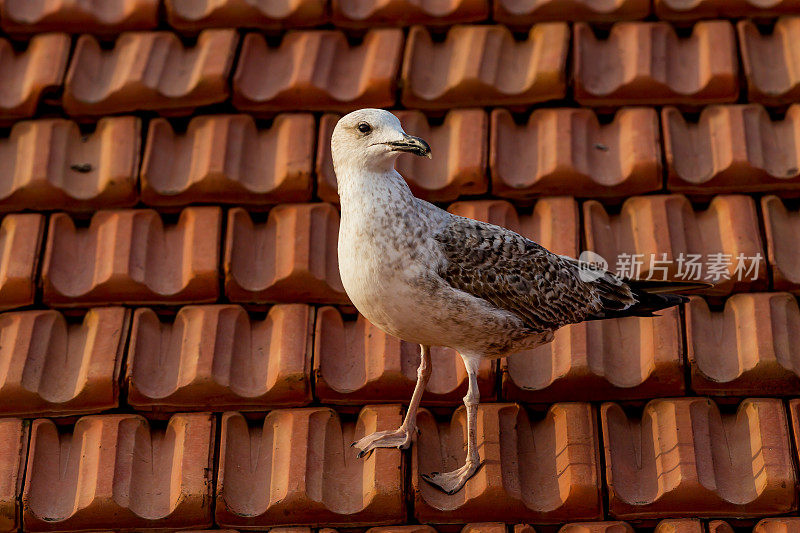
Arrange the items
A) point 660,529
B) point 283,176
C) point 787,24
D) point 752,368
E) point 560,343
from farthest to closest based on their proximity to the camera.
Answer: point 787,24, point 283,176, point 560,343, point 752,368, point 660,529

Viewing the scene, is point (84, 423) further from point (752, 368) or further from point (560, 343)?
point (752, 368)

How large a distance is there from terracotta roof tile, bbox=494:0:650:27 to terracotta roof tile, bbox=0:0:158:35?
57.1 inches

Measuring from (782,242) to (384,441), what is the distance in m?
1.63

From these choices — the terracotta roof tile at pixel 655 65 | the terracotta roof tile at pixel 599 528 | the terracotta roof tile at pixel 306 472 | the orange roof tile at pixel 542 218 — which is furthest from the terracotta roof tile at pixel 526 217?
the terracotta roof tile at pixel 599 528

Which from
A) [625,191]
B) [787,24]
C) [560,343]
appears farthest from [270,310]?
[787,24]

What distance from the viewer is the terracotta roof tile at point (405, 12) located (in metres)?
3.98

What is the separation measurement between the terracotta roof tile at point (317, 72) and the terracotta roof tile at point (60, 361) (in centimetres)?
105

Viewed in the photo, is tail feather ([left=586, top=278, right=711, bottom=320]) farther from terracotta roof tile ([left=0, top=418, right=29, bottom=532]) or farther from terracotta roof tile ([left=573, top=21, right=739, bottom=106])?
terracotta roof tile ([left=0, top=418, right=29, bottom=532])

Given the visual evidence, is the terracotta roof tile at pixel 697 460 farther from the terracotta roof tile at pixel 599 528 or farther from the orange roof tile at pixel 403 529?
the orange roof tile at pixel 403 529

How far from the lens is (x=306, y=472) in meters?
3.02

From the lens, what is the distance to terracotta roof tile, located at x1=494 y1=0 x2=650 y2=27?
3.97 meters

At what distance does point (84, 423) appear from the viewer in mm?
3188

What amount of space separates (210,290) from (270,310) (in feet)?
0.73

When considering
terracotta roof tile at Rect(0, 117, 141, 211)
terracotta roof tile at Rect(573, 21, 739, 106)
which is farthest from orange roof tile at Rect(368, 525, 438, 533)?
terracotta roof tile at Rect(573, 21, 739, 106)
